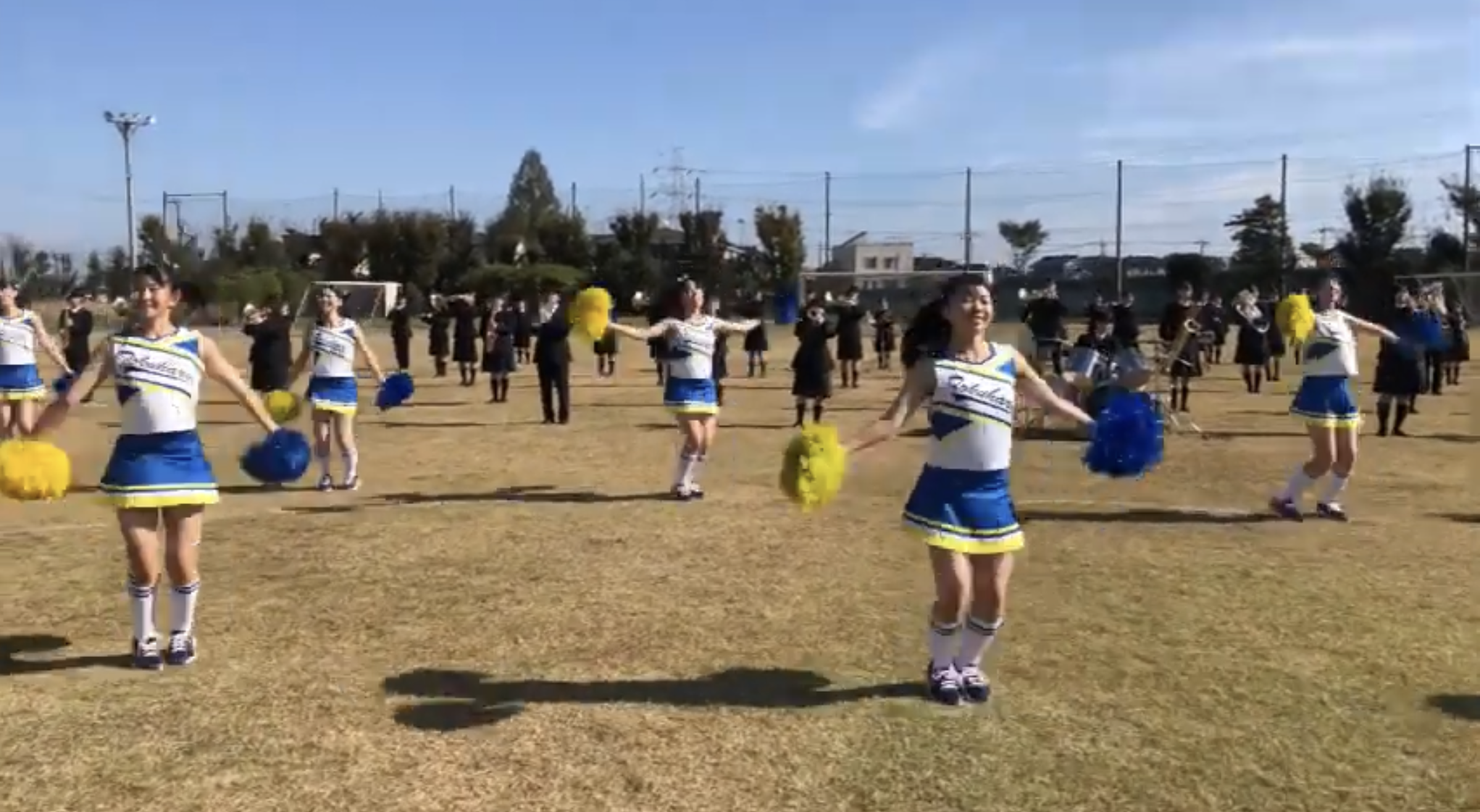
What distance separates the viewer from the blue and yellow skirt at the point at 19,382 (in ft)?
47.2

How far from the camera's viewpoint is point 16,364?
47.3 feet

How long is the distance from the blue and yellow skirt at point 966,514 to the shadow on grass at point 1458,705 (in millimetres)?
2202

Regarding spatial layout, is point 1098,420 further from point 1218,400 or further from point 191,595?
point 1218,400

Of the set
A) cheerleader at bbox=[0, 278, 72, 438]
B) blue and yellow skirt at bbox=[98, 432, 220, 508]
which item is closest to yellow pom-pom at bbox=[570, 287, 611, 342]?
blue and yellow skirt at bbox=[98, 432, 220, 508]

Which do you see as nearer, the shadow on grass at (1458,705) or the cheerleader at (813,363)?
→ the shadow on grass at (1458,705)

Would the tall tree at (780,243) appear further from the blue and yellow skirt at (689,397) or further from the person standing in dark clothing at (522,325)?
the blue and yellow skirt at (689,397)

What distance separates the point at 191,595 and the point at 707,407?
237 inches

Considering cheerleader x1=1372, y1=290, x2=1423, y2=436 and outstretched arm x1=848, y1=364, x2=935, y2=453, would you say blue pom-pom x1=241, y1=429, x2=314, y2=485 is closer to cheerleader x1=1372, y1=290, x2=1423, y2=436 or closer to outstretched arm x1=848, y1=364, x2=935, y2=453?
outstretched arm x1=848, y1=364, x2=935, y2=453

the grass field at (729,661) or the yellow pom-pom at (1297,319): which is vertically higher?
the yellow pom-pom at (1297,319)

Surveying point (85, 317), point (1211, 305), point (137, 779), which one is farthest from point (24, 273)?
point (137, 779)

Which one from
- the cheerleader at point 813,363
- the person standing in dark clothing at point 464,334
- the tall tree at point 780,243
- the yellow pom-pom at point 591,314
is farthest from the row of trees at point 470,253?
the yellow pom-pom at point 591,314

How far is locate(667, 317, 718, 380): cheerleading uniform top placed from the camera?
39.9 ft

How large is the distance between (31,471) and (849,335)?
19251 mm

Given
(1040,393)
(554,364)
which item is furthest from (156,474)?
(554,364)
